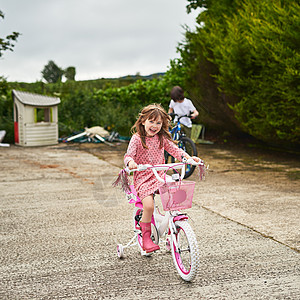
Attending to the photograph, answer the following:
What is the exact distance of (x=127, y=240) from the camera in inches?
140

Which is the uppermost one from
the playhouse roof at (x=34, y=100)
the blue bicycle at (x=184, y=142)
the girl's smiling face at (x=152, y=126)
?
the playhouse roof at (x=34, y=100)

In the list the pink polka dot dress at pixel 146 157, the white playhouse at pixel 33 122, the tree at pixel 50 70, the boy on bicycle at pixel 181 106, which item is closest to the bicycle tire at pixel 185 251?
the pink polka dot dress at pixel 146 157

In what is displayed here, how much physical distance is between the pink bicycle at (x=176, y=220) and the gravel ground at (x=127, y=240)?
0.42 ft

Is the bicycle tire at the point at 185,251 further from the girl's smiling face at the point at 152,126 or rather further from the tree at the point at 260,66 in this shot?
the tree at the point at 260,66

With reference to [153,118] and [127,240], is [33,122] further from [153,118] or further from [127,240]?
[153,118]

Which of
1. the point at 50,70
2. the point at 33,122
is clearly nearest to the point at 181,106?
the point at 33,122

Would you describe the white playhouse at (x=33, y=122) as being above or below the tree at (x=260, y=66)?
below

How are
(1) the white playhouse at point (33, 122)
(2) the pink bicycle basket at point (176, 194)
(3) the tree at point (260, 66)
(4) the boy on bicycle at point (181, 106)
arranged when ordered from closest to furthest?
(2) the pink bicycle basket at point (176, 194) < (4) the boy on bicycle at point (181, 106) < (3) the tree at point (260, 66) < (1) the white playhouse at point (33, 122)

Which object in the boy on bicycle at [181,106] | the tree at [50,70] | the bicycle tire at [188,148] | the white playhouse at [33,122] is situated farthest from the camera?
the tree at [50,70]

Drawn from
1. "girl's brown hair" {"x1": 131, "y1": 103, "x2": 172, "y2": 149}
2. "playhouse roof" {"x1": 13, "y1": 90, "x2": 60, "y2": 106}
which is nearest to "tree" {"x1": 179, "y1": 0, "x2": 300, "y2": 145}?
"playhouse roof" {"x1": 13, "y1": 90, "x2": 60, "y2": 106}

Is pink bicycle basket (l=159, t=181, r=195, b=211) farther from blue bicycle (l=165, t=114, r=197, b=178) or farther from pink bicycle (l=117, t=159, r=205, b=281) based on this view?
blue bicycle (l=165, t=114, r=197, b=178)

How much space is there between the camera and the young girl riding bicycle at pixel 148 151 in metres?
2.87

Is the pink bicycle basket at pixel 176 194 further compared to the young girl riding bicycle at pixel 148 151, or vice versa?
the young girl riding bicycle at pixel 148 151

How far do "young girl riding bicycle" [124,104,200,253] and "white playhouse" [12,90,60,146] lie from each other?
891cm
